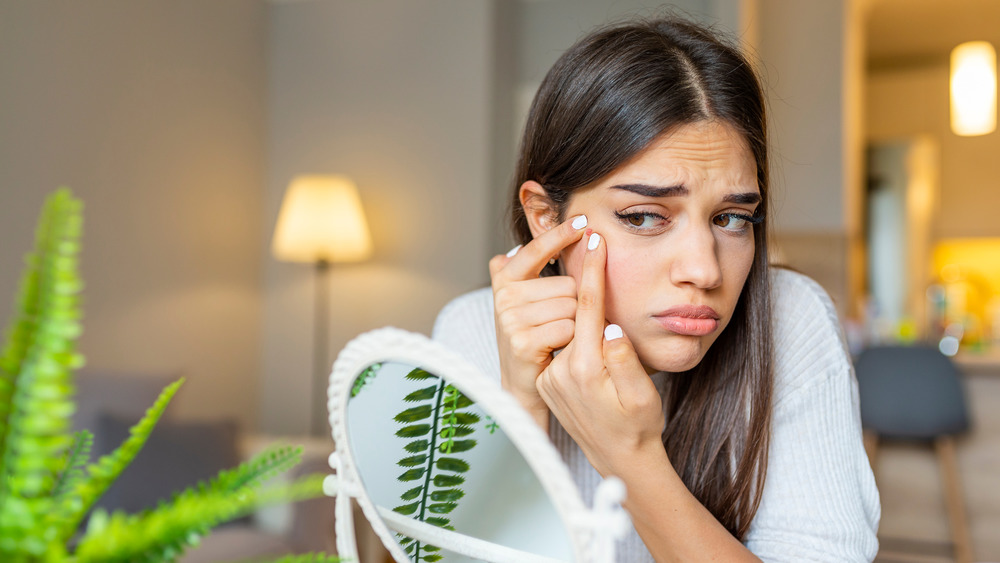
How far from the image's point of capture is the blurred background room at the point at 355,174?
2656mm

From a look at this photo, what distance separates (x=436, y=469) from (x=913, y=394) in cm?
251

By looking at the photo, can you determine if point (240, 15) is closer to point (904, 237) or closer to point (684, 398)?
point (684, 398)

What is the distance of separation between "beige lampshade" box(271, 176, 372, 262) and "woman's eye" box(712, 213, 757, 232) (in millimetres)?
2735

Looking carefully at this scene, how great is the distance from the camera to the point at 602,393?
0.72 meters

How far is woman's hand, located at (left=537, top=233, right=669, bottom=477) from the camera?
0.70 m

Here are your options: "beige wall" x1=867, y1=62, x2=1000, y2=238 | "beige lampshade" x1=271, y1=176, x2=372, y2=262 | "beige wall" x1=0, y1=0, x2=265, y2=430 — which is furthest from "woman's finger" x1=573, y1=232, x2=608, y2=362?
"beige wall" x1=867, y1=62, x2=1000, y2=238

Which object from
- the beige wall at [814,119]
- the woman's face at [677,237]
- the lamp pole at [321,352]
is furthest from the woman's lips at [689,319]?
the lamp pole at [321,352]

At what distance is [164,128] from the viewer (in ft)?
9.38

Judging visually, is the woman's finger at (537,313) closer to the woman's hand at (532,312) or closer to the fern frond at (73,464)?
the woman's hand at (532,312)

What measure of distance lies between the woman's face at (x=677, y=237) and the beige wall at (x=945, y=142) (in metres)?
4.83

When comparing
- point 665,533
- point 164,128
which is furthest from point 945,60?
point 665,533

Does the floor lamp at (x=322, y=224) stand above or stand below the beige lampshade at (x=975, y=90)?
below

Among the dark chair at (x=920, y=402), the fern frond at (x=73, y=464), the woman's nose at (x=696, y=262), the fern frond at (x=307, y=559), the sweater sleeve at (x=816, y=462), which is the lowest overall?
the dark chair at (x=920, y=402)

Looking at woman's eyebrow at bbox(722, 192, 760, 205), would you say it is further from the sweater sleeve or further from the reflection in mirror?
A: the reflection in mirror
